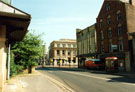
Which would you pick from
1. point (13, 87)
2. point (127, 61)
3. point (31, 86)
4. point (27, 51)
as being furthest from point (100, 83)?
point (127, 61)

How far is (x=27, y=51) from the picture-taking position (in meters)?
20.0

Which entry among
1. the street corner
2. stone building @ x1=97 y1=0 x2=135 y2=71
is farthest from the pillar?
the street corner

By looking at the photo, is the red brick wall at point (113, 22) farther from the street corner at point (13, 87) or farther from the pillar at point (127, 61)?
the street corner at point (13, 87)

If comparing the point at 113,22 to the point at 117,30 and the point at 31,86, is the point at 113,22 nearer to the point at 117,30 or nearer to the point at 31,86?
the point at 117,30

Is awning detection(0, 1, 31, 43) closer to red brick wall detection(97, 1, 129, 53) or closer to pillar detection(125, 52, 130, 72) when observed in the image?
pillar detection(125, 52, 130, 72)

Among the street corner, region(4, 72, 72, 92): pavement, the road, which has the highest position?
the street corner

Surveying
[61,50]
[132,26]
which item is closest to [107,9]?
→ [132,26]

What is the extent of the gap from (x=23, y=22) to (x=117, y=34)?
2832cm

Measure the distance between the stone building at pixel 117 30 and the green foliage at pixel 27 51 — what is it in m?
16.8

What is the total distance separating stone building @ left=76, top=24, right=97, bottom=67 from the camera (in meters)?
40.3

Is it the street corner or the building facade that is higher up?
the building facade

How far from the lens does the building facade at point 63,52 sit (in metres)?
78.2

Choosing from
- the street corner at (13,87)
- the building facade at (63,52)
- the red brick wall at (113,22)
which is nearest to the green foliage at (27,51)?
the street corner at (13,87)

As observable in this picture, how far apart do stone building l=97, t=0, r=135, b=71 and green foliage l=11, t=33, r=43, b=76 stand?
A: 16.8m
